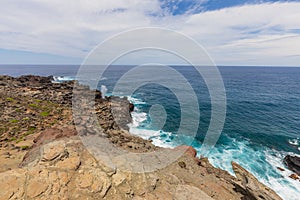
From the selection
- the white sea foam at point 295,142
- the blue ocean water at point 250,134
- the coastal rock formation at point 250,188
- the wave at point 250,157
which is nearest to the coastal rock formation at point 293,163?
the wave at point 250,157

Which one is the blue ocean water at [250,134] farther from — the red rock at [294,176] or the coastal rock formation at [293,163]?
the coastal rock formation at [293,163]

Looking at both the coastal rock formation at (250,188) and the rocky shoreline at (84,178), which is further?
the coastal rock formation at (250,188)

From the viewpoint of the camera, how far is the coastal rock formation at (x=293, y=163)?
1993cm

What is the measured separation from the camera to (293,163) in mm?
20547

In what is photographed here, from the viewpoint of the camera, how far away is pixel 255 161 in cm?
2167

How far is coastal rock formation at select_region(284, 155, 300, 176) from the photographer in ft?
A: 65.4

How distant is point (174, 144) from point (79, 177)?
18556 millimetres

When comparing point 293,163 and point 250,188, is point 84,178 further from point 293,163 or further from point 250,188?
point 293,163

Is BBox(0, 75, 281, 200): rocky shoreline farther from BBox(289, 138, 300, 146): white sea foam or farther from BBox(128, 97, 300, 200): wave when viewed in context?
BBox(289, 138, 300, 146): white sea foam

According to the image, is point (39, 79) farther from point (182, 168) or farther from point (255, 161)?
point (255, 161)

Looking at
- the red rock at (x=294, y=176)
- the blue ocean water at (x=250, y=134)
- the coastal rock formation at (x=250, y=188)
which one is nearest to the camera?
the coastal rock formation at (x=250, y=188)

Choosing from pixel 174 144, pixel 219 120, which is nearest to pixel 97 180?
pixel 174 144

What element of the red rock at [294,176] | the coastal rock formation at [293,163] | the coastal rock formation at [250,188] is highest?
the coastal rock formation at [250,188]

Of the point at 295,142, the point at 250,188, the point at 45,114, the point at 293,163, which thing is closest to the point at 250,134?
the point at 295,142
